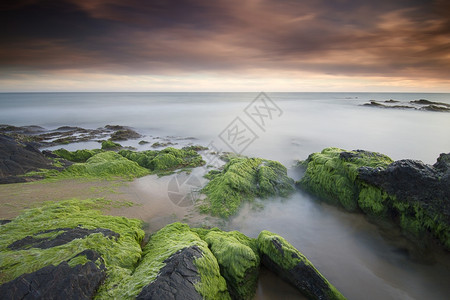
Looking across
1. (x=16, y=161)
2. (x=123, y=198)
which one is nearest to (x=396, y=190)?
(x=123, y=198)

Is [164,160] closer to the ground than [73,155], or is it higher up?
higher up

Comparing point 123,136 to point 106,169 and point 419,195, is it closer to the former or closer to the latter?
point 106,169

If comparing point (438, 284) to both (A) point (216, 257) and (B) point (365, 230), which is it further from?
(A) point (216, 257)

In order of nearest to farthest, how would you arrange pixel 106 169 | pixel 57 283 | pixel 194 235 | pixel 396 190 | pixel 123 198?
pixel 57 283 → pixel 194 235 → pixel 396 190 → pixel 123 198 → pixel 106 169

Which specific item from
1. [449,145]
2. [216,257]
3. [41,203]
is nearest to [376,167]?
[216,257]

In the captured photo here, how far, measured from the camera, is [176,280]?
8.94ft

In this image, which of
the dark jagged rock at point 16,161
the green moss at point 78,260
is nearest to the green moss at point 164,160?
the dark jagged rock at point 16,161

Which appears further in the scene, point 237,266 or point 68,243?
point 237,266

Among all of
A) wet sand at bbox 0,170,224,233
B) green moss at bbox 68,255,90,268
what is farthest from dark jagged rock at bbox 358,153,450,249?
green moss at bbox 68,255,90,268

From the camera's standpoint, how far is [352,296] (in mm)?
3734

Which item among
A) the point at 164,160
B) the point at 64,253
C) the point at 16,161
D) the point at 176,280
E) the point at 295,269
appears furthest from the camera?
the point at 164,160

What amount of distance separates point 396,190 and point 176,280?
213 inches

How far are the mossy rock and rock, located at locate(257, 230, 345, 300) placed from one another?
0.97 feet

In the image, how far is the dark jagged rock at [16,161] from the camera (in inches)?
265
